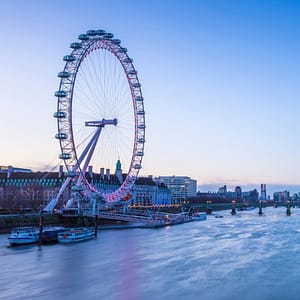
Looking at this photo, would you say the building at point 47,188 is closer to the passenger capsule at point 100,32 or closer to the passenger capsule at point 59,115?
the passenger capsule at point 59,115

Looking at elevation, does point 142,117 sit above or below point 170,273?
above

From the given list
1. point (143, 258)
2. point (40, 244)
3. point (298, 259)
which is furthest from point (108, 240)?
point (298, 259)

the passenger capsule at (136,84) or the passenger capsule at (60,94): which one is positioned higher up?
the passenger capsule at (136,84)

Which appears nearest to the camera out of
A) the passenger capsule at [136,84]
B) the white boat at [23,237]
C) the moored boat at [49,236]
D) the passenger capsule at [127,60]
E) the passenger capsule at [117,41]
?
the white boat at [23,237]

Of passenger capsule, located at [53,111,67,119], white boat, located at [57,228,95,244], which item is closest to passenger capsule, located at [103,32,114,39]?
passenger capsule, located at [53,111,67,119]

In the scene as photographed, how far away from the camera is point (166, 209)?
86500 millimetres

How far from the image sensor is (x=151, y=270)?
23.0m

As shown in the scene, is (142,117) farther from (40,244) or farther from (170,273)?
(170,273)

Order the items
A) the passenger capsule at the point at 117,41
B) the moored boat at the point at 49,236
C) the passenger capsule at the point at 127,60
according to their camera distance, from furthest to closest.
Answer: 1. the passenger capsule at the point at 127,60
2. the passenger capsule at the point at 117,41
3. the moored boat at the point at 49,236

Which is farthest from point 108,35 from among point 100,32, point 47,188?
point 47,188

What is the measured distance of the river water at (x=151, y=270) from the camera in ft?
60.0

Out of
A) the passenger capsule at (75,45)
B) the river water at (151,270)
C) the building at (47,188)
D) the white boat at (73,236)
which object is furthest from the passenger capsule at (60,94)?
the building at (47,188)

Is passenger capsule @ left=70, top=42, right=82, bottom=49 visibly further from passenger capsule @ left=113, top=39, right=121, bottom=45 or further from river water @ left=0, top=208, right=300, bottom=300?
river water @ left=0, top=208, right=300, bottom=300

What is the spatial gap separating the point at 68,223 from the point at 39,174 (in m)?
42.3
